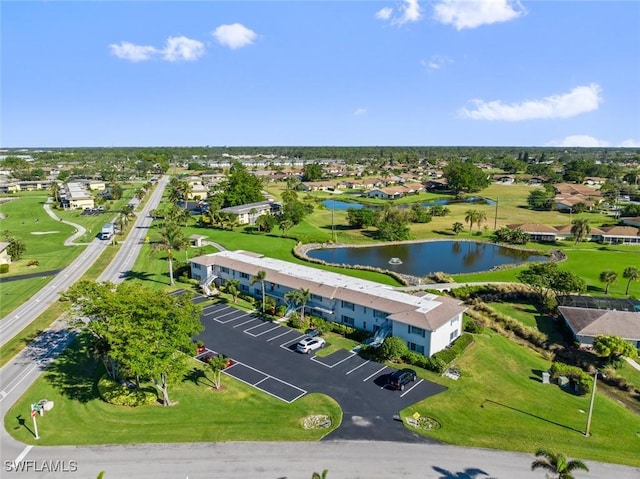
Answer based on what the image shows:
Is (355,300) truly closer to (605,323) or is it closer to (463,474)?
(463,474)

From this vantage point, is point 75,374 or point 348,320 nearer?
point 75,374

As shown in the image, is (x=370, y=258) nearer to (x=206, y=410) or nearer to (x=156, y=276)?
(x=156, y=276)

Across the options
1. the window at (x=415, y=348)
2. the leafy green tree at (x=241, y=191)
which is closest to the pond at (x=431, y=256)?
the window at (x=415, y=348)

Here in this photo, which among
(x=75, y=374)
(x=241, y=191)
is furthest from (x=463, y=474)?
(x=241, y=191)

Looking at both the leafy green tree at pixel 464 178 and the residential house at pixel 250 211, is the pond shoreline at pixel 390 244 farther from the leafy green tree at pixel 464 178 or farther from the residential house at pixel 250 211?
the leafy green tree at pixel 464 178

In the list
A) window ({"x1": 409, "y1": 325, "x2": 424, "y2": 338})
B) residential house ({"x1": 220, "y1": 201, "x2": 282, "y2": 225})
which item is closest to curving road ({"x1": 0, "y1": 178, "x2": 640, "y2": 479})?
window ({"x1": 409, "y1": 325, "x2": 424, "y2": 338})

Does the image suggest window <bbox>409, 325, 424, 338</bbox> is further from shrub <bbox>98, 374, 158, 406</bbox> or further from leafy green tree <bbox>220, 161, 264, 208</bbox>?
leafy green tree <bbox>220, 161, 264, 208</bbox>
